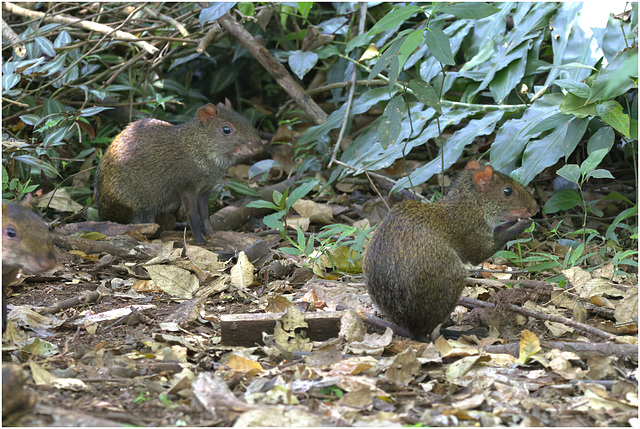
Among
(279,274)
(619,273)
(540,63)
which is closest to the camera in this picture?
(619,273)

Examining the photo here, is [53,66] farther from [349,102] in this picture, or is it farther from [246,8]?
[349,102]

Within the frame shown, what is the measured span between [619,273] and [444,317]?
1347mm

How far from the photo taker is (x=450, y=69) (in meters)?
6.36

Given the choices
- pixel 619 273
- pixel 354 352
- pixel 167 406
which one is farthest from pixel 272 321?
pixel 619 273

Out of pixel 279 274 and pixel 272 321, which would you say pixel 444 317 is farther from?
pixel 279 274

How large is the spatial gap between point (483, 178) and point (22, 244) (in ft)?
8.88

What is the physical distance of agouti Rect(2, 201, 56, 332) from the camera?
324cm

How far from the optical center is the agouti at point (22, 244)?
3.24 meters

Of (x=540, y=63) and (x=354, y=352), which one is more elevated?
(x=540, y=63)

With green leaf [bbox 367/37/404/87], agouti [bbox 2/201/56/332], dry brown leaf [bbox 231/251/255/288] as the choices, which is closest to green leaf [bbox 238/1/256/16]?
green leaf [bbox 367/37/404/87]

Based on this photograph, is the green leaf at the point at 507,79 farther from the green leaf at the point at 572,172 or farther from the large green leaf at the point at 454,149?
the green leaf at the point at 572,172

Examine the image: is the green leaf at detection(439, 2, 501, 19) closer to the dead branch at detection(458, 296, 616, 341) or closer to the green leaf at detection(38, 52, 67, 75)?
the dead branch at detection(458, 296, 616, 341)

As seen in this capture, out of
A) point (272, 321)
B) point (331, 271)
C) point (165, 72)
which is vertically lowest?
point (331, 271)

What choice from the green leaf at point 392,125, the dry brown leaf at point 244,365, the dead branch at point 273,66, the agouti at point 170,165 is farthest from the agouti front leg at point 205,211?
the dry brown leaf at point 244,365
